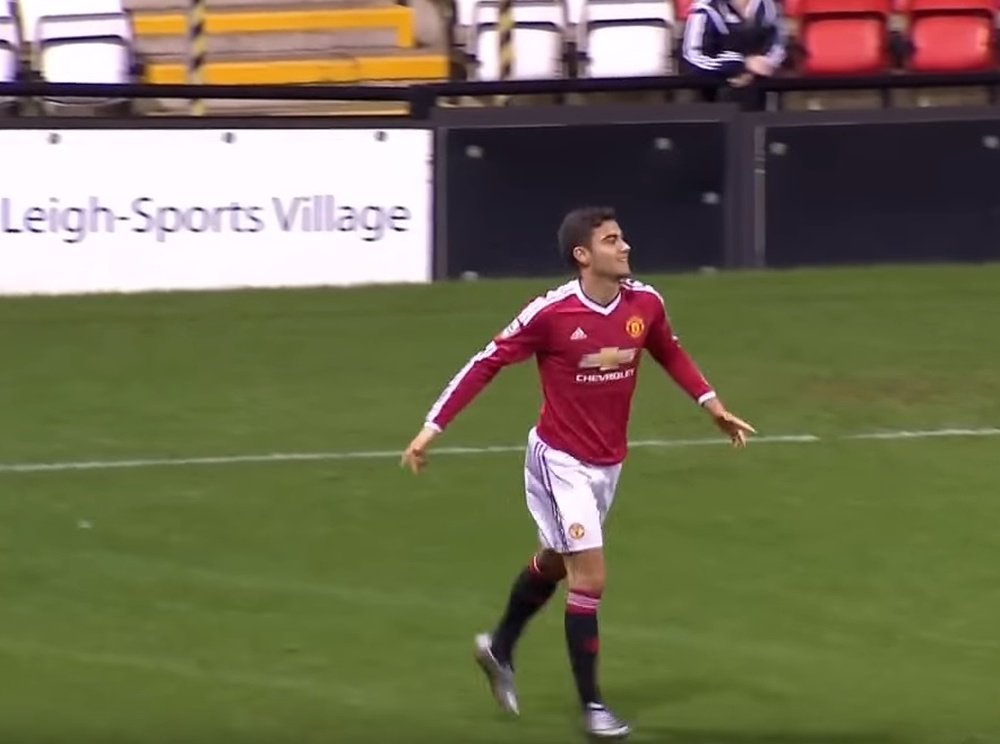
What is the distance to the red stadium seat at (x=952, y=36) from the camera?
19094 mm

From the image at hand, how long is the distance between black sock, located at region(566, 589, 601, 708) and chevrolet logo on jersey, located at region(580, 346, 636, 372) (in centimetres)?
77

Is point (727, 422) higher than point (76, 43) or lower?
lower

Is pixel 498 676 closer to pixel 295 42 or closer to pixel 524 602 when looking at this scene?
pixel 524 602

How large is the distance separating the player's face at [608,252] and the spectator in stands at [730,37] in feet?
33.9

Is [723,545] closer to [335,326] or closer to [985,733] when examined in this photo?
[985,733]

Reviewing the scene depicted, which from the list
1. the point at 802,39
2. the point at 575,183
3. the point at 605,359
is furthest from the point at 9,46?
the point at 605,359

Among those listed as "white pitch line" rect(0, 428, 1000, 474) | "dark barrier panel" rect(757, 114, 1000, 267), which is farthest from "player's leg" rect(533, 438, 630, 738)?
"dark barrier panel" rect(757, 114, 1000, 267)

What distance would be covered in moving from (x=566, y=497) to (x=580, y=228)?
92 cm

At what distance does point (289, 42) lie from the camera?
20.8 metres

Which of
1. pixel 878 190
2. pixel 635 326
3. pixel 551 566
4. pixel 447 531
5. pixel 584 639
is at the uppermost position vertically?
pixel 635 326

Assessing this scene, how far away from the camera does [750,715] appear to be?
7.47m

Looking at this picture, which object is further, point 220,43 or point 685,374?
point 220,43

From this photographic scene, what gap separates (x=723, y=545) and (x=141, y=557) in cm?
273

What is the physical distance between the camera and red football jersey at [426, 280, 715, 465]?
7137 mm
